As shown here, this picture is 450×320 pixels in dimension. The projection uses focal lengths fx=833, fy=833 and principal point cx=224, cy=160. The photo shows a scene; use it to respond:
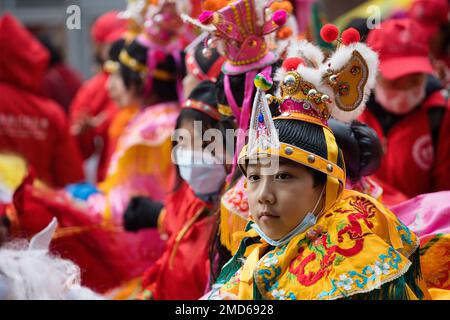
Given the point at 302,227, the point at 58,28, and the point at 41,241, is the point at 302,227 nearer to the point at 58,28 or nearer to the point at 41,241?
the point at 41,241

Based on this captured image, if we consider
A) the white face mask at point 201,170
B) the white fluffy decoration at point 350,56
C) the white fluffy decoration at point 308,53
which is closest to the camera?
the white fluffy decoration at point 350,56

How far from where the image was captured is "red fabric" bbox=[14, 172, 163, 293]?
3.39 meters

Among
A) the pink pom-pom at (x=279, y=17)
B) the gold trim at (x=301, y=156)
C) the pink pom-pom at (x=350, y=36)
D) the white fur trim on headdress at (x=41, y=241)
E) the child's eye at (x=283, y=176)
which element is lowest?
the white fur trim on headdress at (x=41, y=241)

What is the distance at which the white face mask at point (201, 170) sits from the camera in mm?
3115

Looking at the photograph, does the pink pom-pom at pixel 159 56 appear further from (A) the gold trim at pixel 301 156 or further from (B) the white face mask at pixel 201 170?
(A) the gold trim at pixel 301 156

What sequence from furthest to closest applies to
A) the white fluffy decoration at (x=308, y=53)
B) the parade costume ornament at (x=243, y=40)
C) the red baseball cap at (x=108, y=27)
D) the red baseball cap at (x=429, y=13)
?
the red baseball cap at (x=108, y=27), the red baseball cap at (x=429, y=13), the parade costume ornament at (x=243, y=40), the white fluffy decoration at (x=308, y=53)

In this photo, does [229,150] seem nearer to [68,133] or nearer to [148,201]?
[148,201]

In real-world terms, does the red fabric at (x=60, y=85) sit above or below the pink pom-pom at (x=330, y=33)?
below

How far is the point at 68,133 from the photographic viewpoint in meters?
5.45

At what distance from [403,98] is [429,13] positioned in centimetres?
143

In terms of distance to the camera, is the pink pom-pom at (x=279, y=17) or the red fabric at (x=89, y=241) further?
the red fabric at (x=89, y=241)

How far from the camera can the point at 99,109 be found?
6.04 metres

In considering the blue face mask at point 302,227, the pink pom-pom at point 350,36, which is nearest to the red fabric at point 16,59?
the pink pom-pom at point 350,36

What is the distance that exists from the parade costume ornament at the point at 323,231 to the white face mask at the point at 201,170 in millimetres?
719
